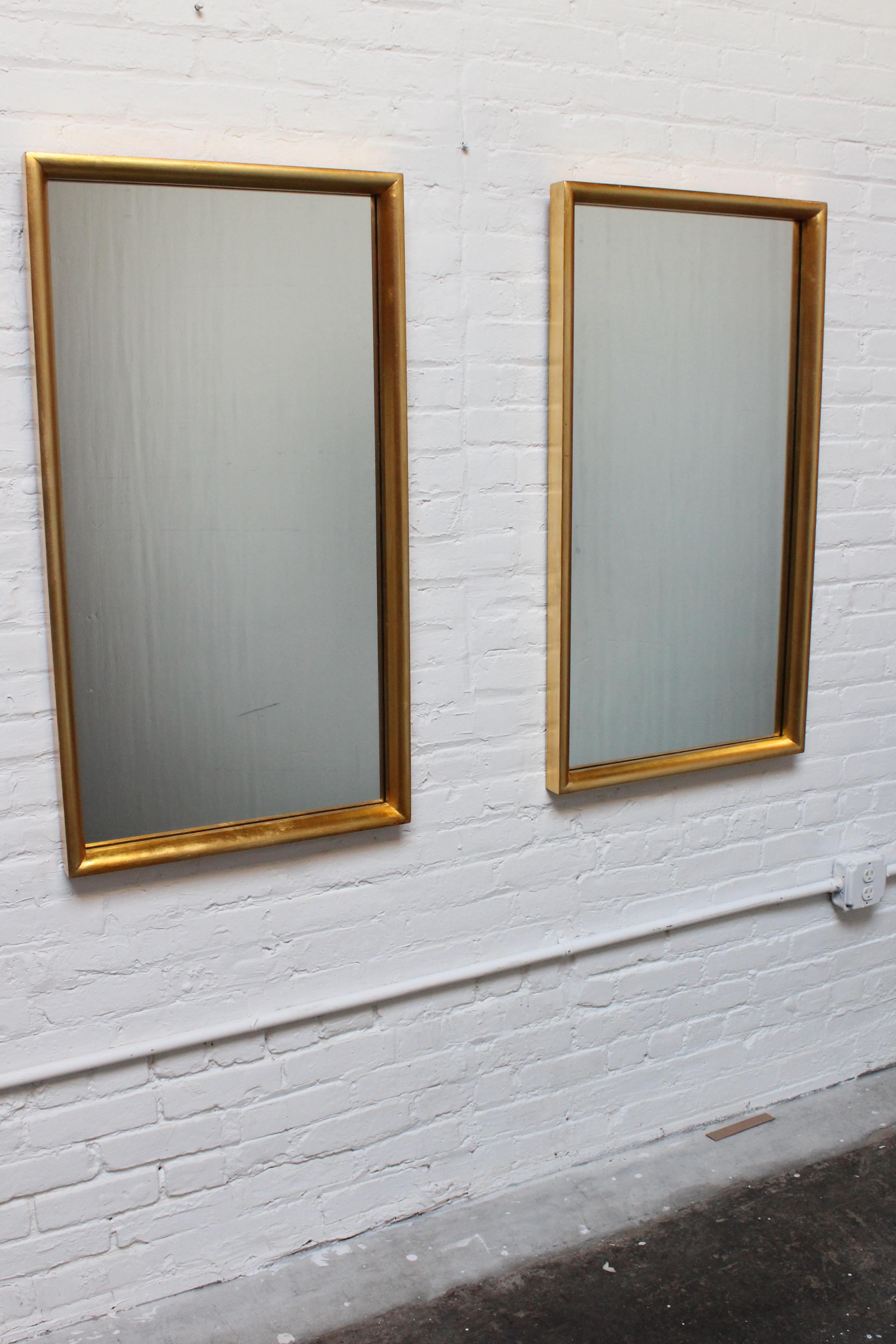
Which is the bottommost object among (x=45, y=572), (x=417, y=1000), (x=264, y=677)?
(x=417, y=1000)

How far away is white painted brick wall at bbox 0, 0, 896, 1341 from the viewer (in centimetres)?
169

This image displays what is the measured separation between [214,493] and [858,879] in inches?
63.1

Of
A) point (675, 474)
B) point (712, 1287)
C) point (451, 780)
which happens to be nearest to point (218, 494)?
point (451, 780)

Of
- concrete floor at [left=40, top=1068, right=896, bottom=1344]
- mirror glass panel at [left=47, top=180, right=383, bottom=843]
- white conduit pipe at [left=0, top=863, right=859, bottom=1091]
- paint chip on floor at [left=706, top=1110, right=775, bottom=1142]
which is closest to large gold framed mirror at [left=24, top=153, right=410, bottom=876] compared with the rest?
mirror glass panel at [left=47, top=180, right=383, bottom=843]

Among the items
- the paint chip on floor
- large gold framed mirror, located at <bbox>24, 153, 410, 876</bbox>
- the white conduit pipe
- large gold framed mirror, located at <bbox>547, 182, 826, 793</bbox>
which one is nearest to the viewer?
large gold framed mirror, located at <bbox>24, 153, 410, 876</bbox>

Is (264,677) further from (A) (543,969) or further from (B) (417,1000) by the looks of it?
(A) (543,969)

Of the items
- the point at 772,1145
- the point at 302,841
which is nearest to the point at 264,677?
the point at 302,841

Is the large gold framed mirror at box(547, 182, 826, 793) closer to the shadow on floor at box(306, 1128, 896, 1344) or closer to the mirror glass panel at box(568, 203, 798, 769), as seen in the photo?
the mirror glass panel at box(568, 203, 798, 769)

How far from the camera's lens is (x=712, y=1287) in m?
1.92

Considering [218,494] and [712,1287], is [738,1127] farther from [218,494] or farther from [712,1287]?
[218,494]

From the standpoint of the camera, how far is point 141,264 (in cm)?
165

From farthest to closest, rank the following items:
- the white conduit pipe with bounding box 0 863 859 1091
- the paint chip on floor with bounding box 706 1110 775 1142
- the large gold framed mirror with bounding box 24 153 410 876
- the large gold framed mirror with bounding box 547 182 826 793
Result: the paint chip on floor with bounding box 706 1110 775 1142 < the large gold framed mirror with bounding box 547 182 826 793 < the white conduit pipe with bounding box 0 863 859 1091 < the large gold framed mirror with bounding box 24 153 410 876

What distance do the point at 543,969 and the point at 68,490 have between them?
3.99ft

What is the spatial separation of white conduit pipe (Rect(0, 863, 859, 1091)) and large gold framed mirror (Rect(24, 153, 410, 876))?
1.01 feet
